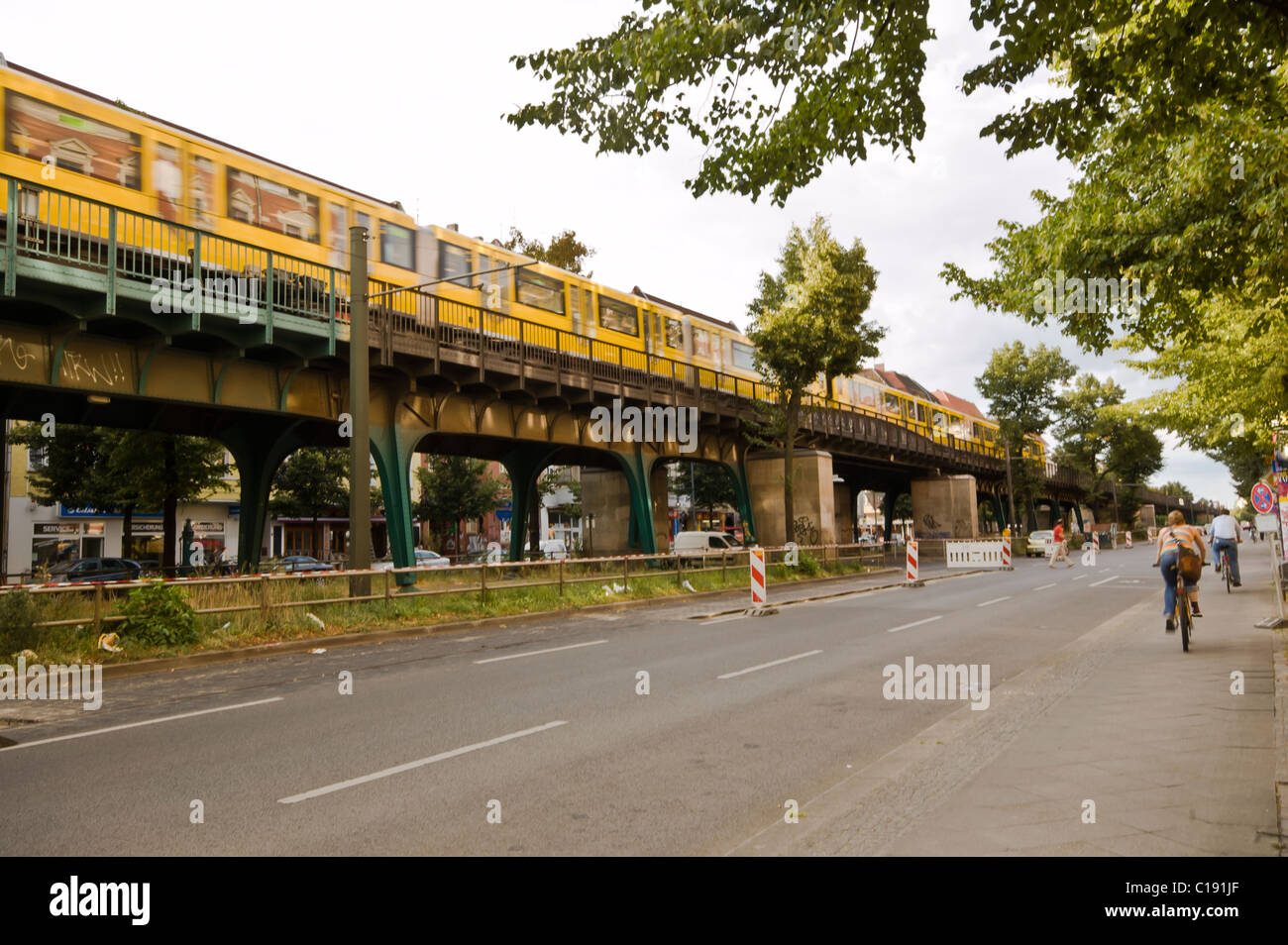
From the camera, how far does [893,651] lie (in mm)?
11352

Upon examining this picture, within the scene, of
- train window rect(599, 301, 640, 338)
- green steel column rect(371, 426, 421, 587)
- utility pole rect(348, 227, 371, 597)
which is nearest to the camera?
utility pole rect(348, 227, 371, 597)

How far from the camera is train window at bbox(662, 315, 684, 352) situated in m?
30.1

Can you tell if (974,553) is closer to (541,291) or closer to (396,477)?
(541,291)

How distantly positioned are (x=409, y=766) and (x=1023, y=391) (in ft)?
208

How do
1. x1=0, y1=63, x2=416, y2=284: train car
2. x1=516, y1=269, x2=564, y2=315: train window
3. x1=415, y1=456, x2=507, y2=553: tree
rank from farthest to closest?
x1=415, y1=456, x2=507, y2=553: tree → x1=516, y1=269, x2=564, y2=315: train window → x1=0, y1=63, x2=416, y2=284: train car

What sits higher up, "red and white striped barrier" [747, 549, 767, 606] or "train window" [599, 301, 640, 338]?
"train window" [599, 301, 640, 338]

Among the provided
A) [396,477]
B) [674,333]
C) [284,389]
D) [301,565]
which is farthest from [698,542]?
A: [284,389]

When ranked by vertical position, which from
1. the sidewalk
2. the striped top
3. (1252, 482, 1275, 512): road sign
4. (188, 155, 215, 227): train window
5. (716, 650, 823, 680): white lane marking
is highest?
(188, 155, 215, 227): train window

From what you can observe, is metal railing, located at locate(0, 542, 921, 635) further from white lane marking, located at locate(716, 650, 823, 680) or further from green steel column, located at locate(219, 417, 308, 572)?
white lane marking, located at locate(716, 650, 823, 680)

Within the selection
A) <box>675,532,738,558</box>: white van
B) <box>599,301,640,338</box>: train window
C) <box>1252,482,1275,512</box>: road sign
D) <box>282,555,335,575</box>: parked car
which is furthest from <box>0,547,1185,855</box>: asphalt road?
<box>675,532,738,558</box>: white van

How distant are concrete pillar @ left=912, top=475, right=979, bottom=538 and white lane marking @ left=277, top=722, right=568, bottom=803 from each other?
172 ft

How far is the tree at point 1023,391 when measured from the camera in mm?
60562

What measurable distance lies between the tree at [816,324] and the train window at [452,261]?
12048 millimetres
